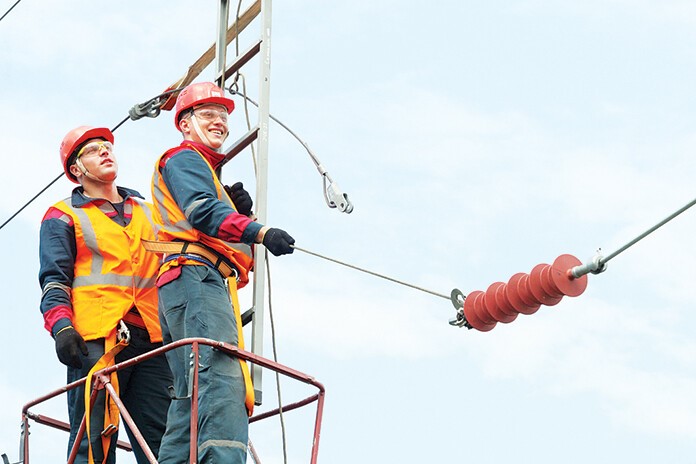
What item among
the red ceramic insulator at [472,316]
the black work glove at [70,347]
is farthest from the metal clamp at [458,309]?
the black work glove at [70,347]

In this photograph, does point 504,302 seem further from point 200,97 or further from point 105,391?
point 105,391

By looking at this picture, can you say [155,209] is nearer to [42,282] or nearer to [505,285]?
[42,282]

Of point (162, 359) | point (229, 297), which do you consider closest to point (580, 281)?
point (229, 297)

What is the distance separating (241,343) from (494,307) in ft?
4.80

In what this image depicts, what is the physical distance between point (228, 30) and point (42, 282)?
2.35 m

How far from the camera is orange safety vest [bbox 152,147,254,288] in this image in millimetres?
8844

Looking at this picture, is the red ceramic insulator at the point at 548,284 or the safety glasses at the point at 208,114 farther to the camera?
the safety glasses at the point at 208,114

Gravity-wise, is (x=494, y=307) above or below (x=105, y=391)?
above

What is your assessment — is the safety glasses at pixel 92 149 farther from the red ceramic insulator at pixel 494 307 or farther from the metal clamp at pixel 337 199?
the red ceramic insulator at pixel 494 307

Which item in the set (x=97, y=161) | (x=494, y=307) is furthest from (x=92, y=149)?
(x=494, y=307)

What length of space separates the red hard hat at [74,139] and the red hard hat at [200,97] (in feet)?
2.19

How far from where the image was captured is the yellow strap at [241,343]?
27.9 feet

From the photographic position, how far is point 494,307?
8.80 m

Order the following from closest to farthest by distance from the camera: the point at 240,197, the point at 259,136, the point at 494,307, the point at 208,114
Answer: the point at 494,307 < the point at 240,197 < the point at 208,114 < the point at 259,136
